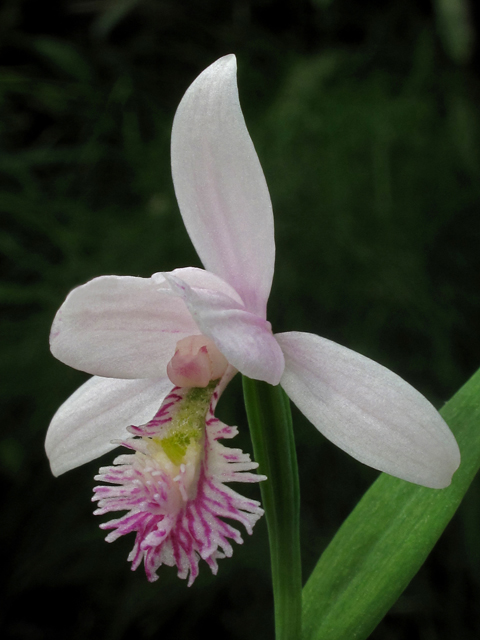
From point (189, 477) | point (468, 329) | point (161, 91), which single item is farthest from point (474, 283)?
point (189, 477)

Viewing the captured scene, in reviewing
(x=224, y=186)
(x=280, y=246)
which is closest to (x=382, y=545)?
(x=224, y=186)

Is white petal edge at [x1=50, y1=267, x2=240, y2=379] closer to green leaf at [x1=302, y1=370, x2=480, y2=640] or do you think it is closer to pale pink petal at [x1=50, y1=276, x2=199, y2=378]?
pale pink petal at [x1=50, y1=276, x2=199, y2=378]

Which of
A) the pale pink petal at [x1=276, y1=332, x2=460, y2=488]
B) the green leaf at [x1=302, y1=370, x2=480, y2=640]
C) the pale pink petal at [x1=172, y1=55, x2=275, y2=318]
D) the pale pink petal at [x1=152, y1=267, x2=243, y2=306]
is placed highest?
the pale pink petal at [x1=172, y1=55, x2=275, y2=318]

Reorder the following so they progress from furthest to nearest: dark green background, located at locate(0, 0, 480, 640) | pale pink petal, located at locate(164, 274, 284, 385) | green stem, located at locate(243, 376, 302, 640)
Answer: dark green background, located at locate(0, 0, 480, 640) → green stem, located at locate(243, 376, 302, 640) → pale pink petal, located at locate(164, 274, 284, 385)

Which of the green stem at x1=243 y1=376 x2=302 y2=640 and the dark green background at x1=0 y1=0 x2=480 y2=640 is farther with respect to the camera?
the dark green background at x1=0 y1=0 x2=480 y2=640

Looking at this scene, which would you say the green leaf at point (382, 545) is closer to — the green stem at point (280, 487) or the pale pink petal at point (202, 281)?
the green stem at point (280, 487)

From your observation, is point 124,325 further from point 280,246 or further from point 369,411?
point 280,246

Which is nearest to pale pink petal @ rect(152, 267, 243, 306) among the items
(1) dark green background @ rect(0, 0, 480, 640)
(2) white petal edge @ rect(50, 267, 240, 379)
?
(2) white petal edge @ rect(50, 267, 240, 379)
